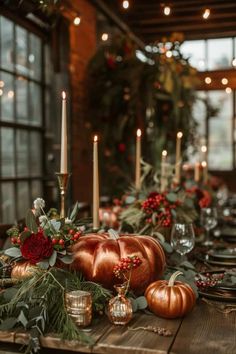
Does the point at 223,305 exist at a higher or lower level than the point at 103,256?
lower

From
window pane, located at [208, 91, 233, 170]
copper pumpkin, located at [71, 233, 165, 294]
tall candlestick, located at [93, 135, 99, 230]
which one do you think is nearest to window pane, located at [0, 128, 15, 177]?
tall candlestick, located at [93, 135, 99, 230]

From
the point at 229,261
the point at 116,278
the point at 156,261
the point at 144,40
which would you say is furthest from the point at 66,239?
the point at 144,40

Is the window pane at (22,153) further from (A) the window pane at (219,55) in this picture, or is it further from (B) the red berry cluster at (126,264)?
(A) the window pane at (219,55)

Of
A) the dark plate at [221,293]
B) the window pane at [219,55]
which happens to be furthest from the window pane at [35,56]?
the window pane at [219,55]

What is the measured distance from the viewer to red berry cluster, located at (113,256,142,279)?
146cm

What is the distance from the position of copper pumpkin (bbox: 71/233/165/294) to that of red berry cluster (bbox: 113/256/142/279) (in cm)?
6

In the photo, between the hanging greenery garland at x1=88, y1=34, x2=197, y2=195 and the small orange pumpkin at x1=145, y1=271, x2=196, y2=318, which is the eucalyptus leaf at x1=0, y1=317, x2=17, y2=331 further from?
the hanging greenery garland at x1=88, y1=34, x2=197, y2=195

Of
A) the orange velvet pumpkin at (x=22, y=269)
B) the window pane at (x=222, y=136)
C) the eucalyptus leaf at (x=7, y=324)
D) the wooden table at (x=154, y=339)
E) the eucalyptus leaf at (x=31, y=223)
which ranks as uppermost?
the window pane at (x=222, y=136)

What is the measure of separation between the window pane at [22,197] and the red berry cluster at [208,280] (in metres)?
2.37

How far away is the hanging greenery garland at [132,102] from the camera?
4.84 m

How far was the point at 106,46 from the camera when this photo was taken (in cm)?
500

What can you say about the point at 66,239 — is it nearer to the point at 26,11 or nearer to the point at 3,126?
the point at 26,11

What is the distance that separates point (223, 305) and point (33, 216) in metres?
0.61

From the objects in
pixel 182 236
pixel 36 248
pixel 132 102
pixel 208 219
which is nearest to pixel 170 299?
pixel 36 248
